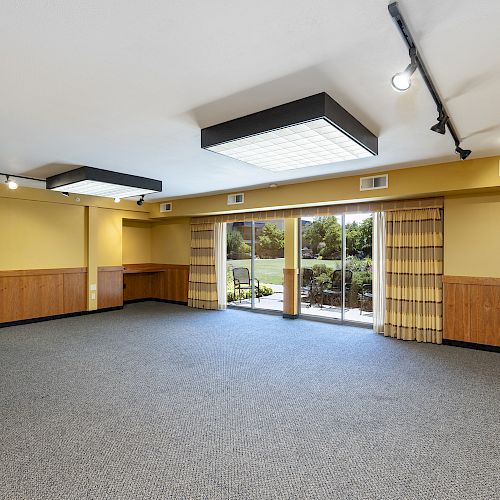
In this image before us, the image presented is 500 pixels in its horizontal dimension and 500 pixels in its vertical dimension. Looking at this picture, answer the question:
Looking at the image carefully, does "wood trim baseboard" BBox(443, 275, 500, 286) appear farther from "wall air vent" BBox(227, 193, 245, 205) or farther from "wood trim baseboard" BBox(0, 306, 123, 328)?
"wood trim baseboard" BBox(0, 306, 123, 328)

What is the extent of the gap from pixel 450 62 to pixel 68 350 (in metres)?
5.17

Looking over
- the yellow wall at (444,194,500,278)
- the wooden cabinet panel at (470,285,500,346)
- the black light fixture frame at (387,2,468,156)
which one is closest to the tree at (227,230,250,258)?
the yellow wall at (444,194,500,278)

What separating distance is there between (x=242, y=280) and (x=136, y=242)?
3.12 metres

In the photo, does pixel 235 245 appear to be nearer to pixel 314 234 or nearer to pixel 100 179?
pixel 314 234

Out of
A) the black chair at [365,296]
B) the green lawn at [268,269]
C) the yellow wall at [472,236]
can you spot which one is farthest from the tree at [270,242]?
the yellow wall at [472,236]

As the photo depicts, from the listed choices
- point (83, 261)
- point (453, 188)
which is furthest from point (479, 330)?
point (83, 261)

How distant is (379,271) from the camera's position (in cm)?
564

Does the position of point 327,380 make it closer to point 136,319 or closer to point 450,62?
point 450,62

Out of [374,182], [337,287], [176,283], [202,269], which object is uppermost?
[374,182]

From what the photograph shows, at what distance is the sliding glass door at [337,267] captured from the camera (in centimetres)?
621

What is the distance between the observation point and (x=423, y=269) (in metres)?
5.18

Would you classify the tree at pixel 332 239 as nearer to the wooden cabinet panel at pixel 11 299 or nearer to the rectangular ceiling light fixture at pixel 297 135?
the rectangular ceiling light fixture at pixel 297 135

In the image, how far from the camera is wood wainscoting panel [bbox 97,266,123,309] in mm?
7508

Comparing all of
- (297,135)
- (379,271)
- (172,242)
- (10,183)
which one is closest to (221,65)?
(297,135)
